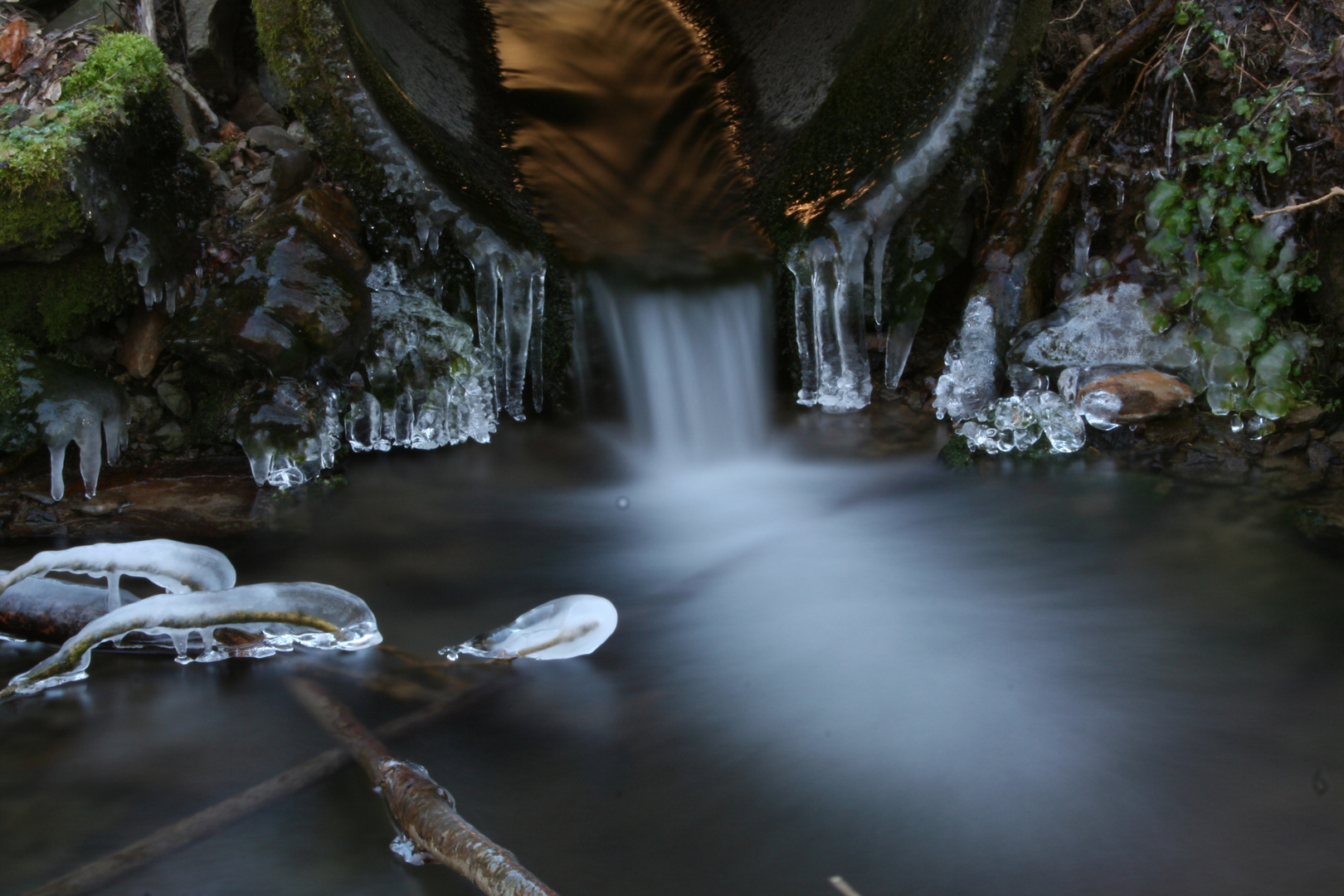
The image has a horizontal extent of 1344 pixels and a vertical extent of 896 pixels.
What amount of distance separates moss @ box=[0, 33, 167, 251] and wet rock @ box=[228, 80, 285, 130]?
1208mm

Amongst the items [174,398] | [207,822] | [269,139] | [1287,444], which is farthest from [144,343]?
[1287,444]

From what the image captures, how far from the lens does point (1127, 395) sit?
170 inches

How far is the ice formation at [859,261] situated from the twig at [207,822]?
9.87ft

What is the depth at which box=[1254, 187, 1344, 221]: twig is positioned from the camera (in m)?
3.67

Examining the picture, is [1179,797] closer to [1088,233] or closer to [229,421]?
[1088,233]

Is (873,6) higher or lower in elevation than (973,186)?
higher

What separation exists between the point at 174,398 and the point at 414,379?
1.12 m

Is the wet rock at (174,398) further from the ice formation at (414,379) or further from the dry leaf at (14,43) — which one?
the dry leaf at (14,43)

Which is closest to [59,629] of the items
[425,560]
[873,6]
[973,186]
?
[425,560]

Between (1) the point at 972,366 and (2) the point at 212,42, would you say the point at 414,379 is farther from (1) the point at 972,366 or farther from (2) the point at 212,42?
(1) the point at 972,366

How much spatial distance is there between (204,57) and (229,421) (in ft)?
8.23

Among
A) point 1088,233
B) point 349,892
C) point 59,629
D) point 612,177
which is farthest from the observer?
point 612,177

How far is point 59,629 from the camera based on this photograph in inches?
109

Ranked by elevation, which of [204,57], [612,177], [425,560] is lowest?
[425,560]
